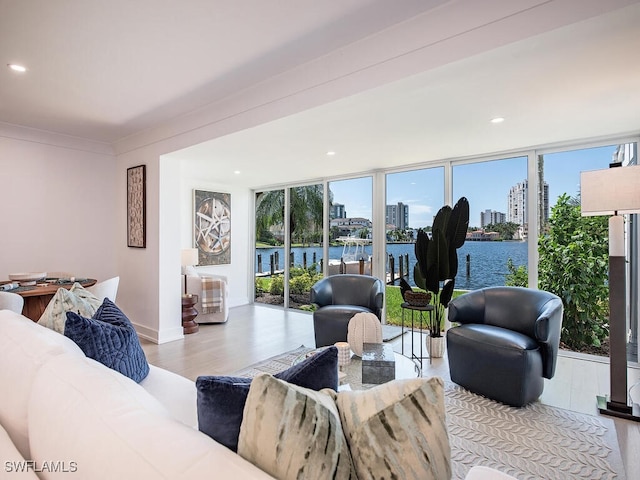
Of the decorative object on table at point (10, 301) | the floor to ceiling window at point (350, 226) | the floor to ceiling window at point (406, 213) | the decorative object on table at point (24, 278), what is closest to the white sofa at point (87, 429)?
the decorative object on table at point (10, 301)

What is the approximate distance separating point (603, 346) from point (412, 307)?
2.15m

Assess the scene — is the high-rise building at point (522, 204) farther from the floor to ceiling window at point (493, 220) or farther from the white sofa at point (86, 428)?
the white sofa at point (86, 428)

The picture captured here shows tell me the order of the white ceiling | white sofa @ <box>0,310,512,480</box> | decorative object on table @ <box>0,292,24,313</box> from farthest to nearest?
decorative object on table @ <box>0,292,24,313</box> → the white ceiling → white sofa @ <box>0,310,512,480</box>

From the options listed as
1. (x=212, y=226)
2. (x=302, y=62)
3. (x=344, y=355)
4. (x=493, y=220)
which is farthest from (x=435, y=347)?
(x=212, y=226)

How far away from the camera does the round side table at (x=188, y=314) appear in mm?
4531

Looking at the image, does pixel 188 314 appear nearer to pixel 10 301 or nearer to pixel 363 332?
pixel 10 301

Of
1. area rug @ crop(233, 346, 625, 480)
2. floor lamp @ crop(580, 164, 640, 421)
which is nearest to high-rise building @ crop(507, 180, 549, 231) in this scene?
floor lamp @ crop(580, 164, 640, 421)

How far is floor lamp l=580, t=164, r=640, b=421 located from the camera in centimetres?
236

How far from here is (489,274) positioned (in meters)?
Result: 4.16

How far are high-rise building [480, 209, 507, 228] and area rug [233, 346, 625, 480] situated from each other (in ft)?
7.28

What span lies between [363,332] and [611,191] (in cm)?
203

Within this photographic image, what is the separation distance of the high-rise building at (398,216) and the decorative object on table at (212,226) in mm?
3070

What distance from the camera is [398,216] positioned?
4906mm

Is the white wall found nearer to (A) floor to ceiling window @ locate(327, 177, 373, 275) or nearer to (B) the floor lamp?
(A) floor to ceiling window @ locate(327, 177, 373, 275)
